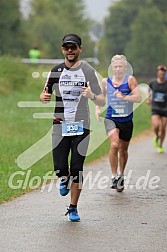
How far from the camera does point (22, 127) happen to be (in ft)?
73.8

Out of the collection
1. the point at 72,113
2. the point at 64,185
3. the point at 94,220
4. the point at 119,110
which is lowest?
the point at 94,220

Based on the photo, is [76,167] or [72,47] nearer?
[72,47]

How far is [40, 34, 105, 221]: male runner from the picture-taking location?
32.9 ft

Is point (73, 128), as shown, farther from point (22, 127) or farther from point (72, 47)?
point (22, 127)

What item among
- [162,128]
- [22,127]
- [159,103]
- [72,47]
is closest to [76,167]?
[72,47]

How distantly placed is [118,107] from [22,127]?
9.72m

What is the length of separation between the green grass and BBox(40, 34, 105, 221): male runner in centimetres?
176

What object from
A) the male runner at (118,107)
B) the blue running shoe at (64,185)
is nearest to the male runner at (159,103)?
the male runner at (118,107)

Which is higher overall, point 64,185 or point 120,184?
point 64,185

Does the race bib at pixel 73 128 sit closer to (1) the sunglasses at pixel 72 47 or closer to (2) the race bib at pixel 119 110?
(1) the sunglasses at pixel 72 47

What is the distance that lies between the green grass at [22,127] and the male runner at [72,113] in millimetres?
1763

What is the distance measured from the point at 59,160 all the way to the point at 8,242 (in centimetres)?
176

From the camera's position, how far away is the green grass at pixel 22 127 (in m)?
14.1

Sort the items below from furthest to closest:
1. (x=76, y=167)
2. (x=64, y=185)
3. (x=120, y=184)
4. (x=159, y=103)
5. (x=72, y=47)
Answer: (x=159, y=103) → (x=120, y=184) → (x=64, y=185) → (x=76, y=167) → (x=72, y=47)
